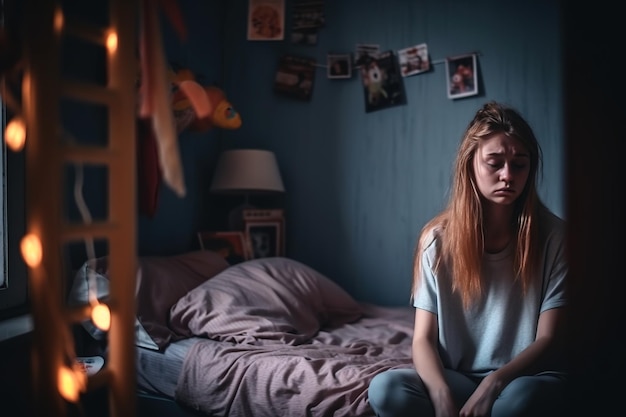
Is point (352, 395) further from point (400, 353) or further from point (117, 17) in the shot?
point (117, 17)

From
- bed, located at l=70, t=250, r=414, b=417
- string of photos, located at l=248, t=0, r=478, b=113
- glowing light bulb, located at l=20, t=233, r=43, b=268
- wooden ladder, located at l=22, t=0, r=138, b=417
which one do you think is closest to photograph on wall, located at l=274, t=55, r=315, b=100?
string of photos, located at l=248, t=0, r=478, b=113

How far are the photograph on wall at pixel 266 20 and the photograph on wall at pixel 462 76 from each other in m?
0.78

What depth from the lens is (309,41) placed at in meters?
2.39

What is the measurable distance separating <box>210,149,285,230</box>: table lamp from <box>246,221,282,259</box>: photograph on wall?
0.06m

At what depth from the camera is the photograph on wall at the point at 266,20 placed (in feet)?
7.82

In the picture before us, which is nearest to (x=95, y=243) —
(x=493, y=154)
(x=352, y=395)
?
(x=352, y=395)

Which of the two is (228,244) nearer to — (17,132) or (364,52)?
(364,52)

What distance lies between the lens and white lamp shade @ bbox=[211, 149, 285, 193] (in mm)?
2123

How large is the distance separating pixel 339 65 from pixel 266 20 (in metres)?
0.40

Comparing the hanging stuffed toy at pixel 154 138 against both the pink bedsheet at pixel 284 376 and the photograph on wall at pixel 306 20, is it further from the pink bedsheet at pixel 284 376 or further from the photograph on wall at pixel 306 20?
the photograph on wall at pixel 306 20

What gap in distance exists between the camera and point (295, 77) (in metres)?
2.40

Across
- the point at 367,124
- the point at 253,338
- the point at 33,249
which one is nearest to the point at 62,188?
the point at 33,249

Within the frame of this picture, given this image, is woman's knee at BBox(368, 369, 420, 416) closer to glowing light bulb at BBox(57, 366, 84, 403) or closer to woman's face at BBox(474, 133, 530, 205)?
woman's face at BBox(474, 133, 530, 205)

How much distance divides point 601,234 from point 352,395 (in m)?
0.78
